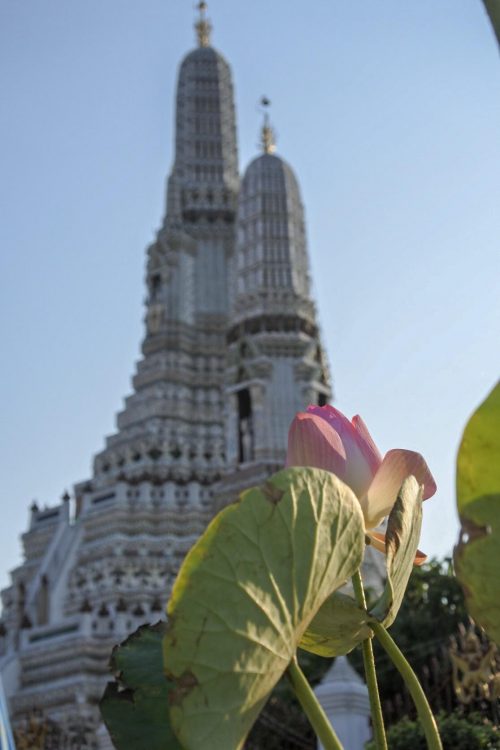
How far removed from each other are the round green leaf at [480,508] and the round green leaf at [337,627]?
171 millimetres

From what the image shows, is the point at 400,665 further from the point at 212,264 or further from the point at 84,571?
the point at 212,264

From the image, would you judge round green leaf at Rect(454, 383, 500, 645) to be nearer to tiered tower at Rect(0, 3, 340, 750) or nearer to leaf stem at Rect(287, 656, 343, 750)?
leaf stem at Rect(287, 656, 343, 750)

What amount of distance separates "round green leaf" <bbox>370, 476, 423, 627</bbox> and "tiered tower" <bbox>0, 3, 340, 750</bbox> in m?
19.1

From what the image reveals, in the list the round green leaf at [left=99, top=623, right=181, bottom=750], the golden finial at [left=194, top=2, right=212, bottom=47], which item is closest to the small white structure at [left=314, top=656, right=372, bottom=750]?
the round green leaf at [left=99, top=623, right=181, bottom=750]

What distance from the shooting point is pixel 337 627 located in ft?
3.88

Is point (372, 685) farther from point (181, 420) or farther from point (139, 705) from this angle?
point (181, 420)

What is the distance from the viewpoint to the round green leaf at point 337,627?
1161 mm

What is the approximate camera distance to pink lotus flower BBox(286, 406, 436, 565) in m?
1.25

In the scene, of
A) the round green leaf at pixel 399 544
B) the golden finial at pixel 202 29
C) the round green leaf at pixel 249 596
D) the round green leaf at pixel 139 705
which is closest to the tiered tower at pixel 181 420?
the golden finial at pixel 202 29

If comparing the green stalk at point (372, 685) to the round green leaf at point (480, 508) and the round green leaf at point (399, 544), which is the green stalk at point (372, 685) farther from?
the round green leaf at point (480, 508)

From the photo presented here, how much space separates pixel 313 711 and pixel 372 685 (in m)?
0.18

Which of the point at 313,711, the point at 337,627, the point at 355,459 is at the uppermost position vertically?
the point at 355,459

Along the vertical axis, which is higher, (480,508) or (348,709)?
(348,709)

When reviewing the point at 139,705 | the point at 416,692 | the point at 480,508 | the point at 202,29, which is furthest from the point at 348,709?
the point at 202,29
